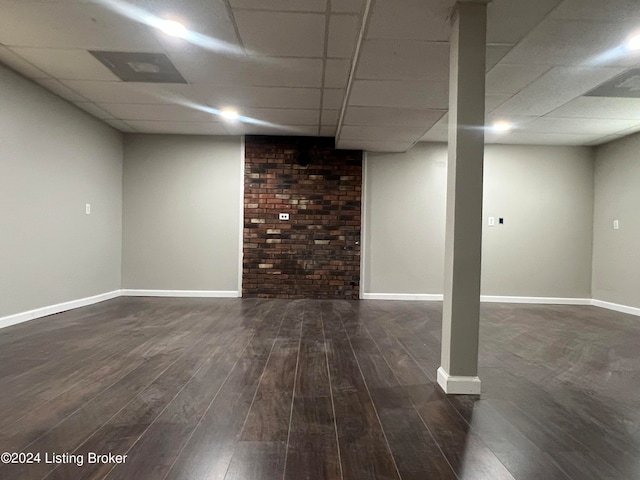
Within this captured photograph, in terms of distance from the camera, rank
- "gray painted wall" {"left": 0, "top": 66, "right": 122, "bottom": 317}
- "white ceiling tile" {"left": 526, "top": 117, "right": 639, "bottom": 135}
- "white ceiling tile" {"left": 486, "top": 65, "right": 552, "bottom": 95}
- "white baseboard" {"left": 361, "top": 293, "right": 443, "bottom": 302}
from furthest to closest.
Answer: "white baseboard" {"left": 361, "top": 293, "right": 443, "bottom": 302} → "white ceiling tile" {"left": 526, "top": 117, "right": 639, "bottom": 135} → "gray painted wall" {"left": 0, "top": 66, "right": 122, "bottom": 317} → "white ceiling tile" {"left": 486, "top": 65, "right": 552, "bottom": 95}

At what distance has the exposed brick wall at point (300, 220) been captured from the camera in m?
5.93

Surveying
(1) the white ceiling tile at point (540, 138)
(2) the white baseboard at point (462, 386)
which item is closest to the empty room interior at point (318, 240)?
(2) the white baseboard at point (462, 386)

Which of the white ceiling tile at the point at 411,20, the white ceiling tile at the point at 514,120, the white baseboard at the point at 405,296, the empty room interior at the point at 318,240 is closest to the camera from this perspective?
the empty room interior at the point at 318,240

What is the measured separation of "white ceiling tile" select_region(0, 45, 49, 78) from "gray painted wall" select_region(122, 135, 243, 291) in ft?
7.15

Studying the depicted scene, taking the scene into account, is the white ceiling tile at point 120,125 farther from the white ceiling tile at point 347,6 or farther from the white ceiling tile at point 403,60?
the white ceiling tile at point 347,6

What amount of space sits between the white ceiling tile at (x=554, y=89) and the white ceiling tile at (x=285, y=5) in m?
2.07

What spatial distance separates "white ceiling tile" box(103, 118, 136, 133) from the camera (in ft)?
17.4

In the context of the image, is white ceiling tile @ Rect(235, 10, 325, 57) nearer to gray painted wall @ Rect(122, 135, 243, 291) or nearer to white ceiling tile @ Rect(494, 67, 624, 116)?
white ceiling tile @ Rect(494, 67, 624, 116)

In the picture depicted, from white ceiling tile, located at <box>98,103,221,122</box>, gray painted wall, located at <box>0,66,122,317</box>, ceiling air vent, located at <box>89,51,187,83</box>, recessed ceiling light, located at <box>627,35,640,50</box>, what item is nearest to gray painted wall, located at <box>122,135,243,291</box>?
gray painted wall, located at <box>0,66,122,317</box>

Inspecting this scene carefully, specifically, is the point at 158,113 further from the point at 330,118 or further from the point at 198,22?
the point at 198,22

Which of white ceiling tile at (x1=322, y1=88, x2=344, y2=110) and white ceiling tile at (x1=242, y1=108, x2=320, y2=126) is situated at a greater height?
white ceiling tile at (x1=322, y1=88, x2=344, y2=110)

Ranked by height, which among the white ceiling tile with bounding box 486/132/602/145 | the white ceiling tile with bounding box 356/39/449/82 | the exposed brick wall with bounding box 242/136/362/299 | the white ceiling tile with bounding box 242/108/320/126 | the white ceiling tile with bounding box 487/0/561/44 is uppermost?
the white ceiling tile with bounding box 242/108/320/126

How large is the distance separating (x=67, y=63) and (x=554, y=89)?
14.7 feet

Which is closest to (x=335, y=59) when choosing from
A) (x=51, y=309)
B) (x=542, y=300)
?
(x=51, y=309)
